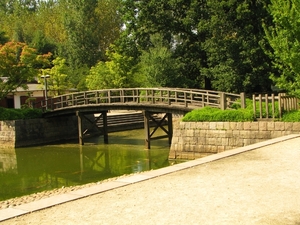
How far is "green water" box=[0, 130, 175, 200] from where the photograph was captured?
15.1 meters

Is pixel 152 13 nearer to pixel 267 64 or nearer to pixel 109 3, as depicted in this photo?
pixel 267 64

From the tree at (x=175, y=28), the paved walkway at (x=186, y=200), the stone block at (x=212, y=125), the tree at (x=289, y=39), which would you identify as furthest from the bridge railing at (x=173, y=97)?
the paved walkway at (x=186, y=200)

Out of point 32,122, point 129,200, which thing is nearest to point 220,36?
point 32,122

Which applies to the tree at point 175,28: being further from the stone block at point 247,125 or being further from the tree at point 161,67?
the stone block at point 247,125

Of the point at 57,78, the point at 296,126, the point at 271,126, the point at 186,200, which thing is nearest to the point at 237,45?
the point at 271,126

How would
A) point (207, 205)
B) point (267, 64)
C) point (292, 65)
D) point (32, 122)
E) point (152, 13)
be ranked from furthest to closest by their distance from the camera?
point (152, 13) < point (32, 122) < point (267, 64) < point (292, 65) < point (207, 205)

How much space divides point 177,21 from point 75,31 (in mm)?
26333

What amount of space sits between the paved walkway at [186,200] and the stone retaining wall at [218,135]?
20.9 feet

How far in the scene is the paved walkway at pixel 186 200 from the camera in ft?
18.0

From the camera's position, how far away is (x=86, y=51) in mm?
52625

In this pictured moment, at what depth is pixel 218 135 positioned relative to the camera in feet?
54.5

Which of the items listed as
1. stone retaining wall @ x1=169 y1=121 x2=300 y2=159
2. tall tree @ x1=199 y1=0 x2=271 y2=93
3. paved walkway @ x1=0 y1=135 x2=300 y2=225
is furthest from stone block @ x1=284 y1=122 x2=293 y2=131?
tall tree @ x1=199 y1=0 x2=271 y2=93

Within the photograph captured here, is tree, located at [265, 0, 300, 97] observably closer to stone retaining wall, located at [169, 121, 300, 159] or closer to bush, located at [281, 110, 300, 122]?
bush, located at [281, 110, 300, 122]

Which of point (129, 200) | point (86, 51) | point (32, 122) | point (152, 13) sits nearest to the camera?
point (129, 200)
